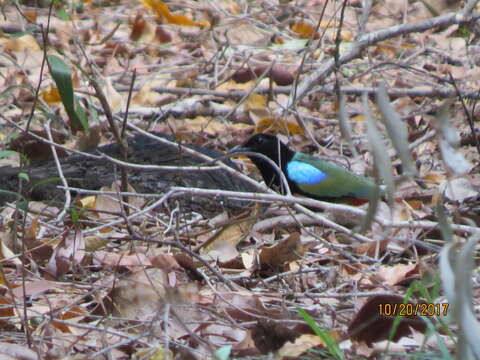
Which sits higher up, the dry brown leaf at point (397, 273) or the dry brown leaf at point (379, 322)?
the dry brown leaf at point (379, 322)

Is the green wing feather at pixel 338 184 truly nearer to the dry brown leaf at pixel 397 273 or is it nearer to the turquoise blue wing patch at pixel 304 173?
the turquoise blue wing patch at pixel 304 173

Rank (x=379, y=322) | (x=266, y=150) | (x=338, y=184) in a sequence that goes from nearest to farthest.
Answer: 1. (x=379, y=322)
2. (x=338, y=184)
3. (x=266, y=150)

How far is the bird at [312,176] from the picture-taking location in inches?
195

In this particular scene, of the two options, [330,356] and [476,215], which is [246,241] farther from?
[330,356]

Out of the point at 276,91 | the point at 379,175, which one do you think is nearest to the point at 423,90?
the point at 276,91

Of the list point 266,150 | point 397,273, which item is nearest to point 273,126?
point 266,150

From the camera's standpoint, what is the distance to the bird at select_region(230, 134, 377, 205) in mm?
4953

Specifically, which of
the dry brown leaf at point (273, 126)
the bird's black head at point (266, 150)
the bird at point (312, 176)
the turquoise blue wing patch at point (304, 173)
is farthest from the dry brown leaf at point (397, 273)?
the dry brown leaf at point (273, 126)

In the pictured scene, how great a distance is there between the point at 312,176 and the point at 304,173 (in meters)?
0.05

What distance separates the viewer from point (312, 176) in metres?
5.08

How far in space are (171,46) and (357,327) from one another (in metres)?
5.40

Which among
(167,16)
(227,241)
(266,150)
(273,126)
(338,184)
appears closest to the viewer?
(227,241)

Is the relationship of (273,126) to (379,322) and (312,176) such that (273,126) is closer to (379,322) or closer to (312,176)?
(312,176)

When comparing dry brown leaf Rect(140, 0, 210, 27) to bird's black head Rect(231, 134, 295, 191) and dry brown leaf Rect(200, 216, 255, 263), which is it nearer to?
bird's black head Rect(231, 134, 295, 191)
